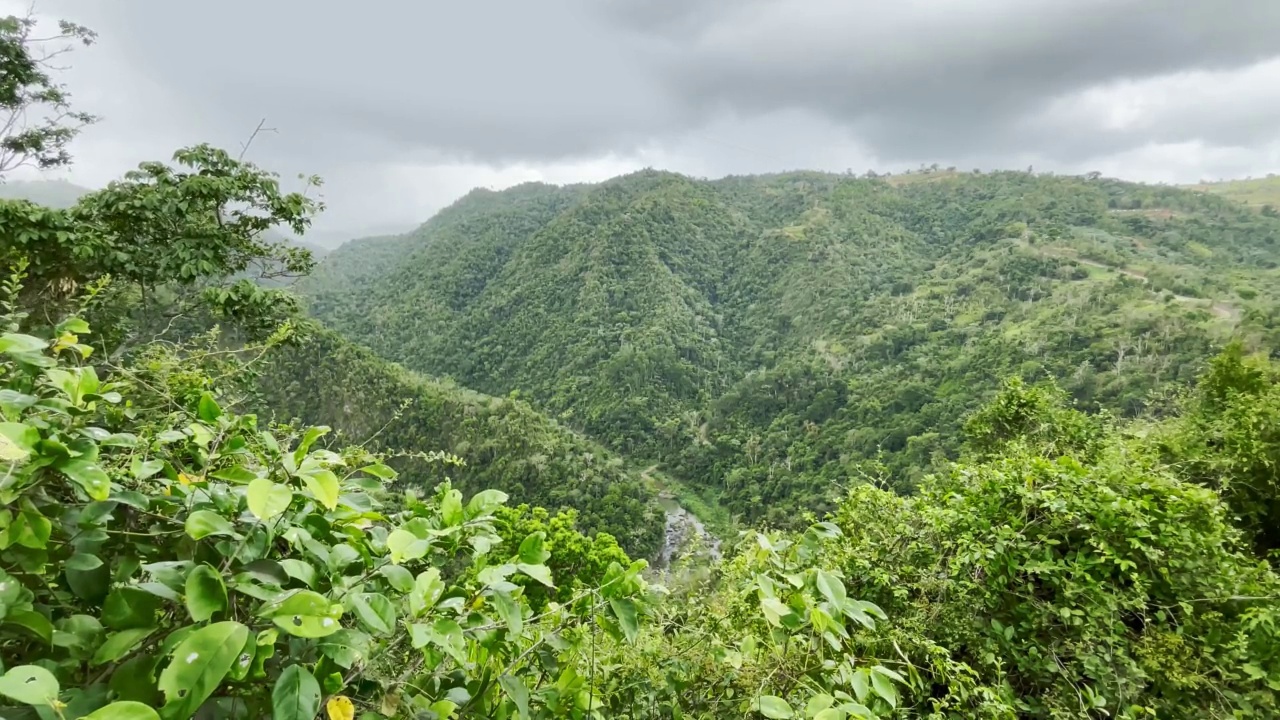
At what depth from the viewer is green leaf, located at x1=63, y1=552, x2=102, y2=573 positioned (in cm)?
79

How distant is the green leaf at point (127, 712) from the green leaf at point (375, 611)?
0.25 metres

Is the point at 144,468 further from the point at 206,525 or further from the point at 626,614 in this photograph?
the point at 626,614

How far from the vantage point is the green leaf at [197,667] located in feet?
2.18

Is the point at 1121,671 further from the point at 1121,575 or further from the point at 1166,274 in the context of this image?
the point at 1166,274

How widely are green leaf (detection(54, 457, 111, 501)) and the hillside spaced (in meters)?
36.4

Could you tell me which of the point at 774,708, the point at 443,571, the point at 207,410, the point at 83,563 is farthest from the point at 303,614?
the point at 443,571

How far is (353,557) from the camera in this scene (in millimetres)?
929

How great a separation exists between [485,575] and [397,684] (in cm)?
24

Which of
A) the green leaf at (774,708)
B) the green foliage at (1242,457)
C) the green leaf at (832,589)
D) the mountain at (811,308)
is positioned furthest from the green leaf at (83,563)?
the mountain at (811,308)

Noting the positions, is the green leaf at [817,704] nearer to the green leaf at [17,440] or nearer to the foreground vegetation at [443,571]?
the foreground vegetation at [443,571]

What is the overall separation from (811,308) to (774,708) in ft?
260

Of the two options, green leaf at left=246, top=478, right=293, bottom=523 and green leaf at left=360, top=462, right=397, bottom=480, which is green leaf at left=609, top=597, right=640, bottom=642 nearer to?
green leaf at left=360, top=462, right=397, bottom=480

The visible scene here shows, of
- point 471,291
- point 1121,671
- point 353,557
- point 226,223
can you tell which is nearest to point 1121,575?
point 1121,671

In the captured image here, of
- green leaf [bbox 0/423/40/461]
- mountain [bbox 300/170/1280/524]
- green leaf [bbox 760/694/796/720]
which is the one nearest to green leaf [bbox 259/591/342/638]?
green leaf [bbox 0/423/40/461]
